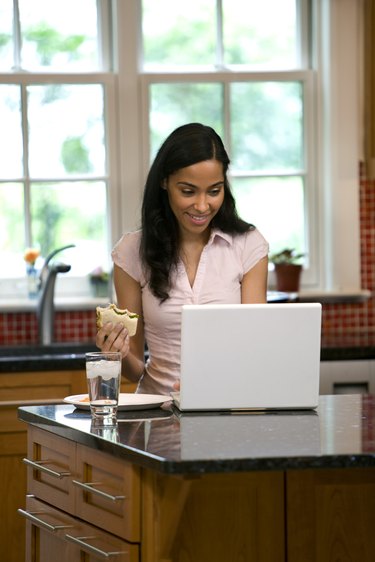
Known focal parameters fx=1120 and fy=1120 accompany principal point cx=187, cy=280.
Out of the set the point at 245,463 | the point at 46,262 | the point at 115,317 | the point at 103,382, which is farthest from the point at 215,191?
the point at 46,262

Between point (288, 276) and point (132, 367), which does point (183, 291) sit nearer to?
point (132, 367)

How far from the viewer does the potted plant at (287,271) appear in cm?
488

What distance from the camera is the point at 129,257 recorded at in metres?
3.18

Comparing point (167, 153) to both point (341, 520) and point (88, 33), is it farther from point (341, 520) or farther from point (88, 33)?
point (88, 33)

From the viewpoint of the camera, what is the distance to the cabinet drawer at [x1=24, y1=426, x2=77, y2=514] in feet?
8.54

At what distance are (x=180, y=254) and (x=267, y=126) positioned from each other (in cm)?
202

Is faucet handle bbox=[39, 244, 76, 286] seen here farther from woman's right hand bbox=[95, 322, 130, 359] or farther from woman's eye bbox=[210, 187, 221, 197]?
woman's right hand bbox=[95, 322, 130, 359]

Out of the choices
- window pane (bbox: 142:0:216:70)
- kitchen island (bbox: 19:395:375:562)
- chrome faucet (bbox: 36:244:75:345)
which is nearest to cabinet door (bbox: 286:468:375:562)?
kitchen island (bbox: 19:395:375:562)

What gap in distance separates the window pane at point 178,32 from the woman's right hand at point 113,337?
7.97 feet

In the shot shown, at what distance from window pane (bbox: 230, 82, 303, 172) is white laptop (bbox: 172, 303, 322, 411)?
97.7 inches

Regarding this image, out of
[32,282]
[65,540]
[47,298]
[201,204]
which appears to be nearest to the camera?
[65,540]

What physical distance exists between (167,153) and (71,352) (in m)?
1.75

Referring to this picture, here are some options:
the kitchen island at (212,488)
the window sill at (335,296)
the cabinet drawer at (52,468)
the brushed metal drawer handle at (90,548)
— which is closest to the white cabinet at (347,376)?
the window sill at (335,296)

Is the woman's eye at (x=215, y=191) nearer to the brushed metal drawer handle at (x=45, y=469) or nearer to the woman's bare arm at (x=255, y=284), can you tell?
the woman's bare arm at (x=255, y=284)
